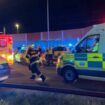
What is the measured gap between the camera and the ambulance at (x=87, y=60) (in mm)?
12383

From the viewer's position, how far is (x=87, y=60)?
12742 millimetres

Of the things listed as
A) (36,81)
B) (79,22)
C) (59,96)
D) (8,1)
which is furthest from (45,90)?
(8,1)

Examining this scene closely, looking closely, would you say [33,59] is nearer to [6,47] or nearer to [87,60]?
[87,60]

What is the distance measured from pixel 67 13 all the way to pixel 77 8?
3283 mm

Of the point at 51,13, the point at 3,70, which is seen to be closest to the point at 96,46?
the point at 3,70

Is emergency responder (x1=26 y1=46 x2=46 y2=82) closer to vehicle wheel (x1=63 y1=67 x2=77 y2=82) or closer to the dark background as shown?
vehicle wheel (x1=63 y1=67 x2=77 y2=82)

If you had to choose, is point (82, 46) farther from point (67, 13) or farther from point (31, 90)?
point (67, 13)

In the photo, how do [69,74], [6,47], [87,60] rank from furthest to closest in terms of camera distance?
1. [6,47]
2. [69,74]
3. [87,60]

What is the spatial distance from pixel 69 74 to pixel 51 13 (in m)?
55.6

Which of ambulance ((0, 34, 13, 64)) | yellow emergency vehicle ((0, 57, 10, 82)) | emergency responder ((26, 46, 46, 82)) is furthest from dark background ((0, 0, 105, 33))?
yellow emergency vehicle ((0, 57, 10, 82))

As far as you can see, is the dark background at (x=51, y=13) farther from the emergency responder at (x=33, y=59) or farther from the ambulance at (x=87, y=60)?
the ambulance at (x=87, y=60)

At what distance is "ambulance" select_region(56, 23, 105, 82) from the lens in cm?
1238

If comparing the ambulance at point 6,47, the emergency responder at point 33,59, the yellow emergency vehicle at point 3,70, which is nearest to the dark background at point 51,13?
the ambulance at point 6,47

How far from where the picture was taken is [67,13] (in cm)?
6644
